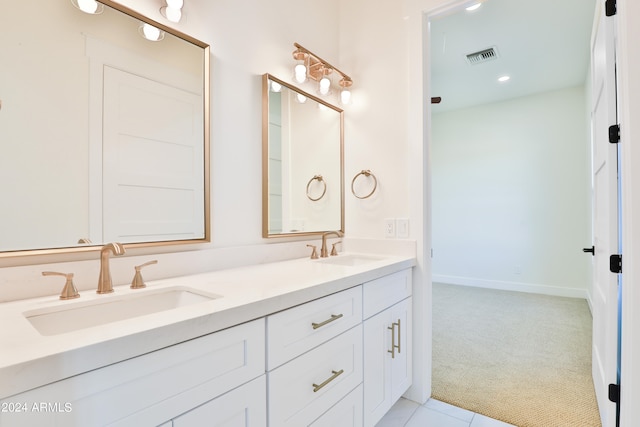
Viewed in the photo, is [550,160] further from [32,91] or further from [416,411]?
[32,91]

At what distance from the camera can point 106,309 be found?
38.7 inches

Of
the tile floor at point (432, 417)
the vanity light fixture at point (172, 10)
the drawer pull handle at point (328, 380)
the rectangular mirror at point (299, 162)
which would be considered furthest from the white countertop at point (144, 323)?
the vanity light fixture at point (172, 10)

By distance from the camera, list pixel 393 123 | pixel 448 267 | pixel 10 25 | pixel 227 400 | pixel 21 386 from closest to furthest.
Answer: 1. pixel 21 386
2. pixel 227 400
3. pixel 10 25
4. pixel 393 123
5. pixel 448 267

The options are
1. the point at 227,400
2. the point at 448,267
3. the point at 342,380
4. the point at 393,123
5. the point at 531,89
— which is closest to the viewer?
the point at 227,400

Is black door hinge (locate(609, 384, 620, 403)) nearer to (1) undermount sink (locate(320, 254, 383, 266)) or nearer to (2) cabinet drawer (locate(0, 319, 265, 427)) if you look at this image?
(1) undermount sink (locate(320, 254, 383, 266))

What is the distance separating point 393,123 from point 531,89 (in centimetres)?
320

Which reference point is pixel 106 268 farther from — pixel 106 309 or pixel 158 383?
pixel 158 383

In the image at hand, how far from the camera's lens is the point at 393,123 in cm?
198

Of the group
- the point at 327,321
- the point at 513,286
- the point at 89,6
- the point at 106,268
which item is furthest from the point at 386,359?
the point at 513,286

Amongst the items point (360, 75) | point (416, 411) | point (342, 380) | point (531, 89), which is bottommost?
point (416, 411)

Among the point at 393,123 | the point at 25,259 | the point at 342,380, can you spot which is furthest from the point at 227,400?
the point at 393,123

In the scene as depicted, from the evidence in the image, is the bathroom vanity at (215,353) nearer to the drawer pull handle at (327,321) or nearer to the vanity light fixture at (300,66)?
the drawer pull handle at (327,321)

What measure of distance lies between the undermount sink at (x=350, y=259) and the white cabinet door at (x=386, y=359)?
325 mm

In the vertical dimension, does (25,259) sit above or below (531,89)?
below
